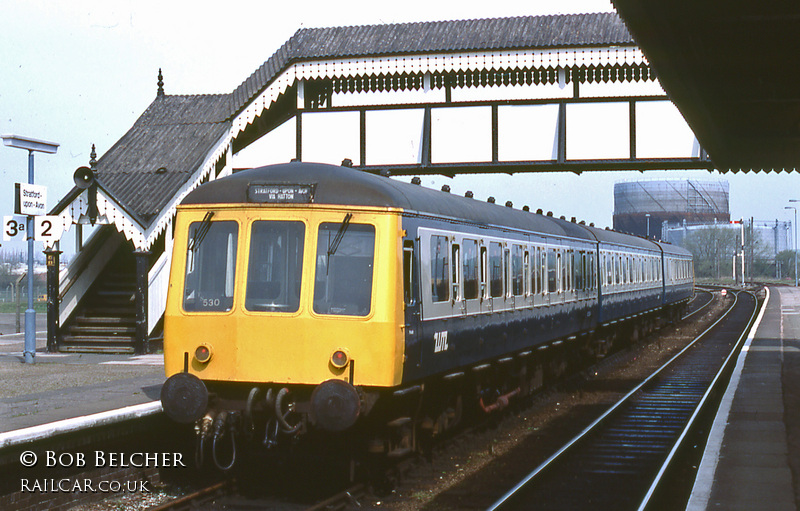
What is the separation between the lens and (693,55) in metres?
9.81

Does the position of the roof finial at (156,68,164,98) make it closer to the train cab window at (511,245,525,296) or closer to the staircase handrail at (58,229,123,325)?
the staircase handrail at (58,229,123,325)

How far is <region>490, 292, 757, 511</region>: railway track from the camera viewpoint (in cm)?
967

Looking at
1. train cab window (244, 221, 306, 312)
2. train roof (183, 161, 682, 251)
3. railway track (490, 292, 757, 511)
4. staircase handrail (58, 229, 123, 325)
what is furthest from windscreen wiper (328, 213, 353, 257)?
staircase handrail (58, 229, 123, 325)

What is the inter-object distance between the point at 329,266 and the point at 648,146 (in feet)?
36.9

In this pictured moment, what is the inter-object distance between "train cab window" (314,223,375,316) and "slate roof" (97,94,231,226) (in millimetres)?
10979

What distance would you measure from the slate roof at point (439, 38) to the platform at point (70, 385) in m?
6.10

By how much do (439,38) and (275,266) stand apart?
36.9ft

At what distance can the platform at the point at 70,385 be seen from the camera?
10.7 m

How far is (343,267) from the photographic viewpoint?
361 inches

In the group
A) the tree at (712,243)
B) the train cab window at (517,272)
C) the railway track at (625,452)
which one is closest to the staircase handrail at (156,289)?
the train cab window at (517,272)

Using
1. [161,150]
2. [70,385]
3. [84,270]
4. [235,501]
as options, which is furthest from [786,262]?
[235,501]

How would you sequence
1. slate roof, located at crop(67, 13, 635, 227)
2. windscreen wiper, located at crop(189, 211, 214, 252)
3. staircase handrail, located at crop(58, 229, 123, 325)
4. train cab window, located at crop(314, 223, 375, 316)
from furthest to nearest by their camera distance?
staircase handrail, located at crop(58, 229, 123, 325), slate roof, located at crop(67, 13, 635, 227), windscreen wiper, located at crop(189, 211, 214, 252), train cab window, located at crop(314, 223, 375, 316)

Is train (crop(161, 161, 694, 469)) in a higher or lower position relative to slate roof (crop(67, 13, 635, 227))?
lower

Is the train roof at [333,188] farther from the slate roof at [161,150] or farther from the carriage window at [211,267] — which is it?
the slate roof at [161,150]
